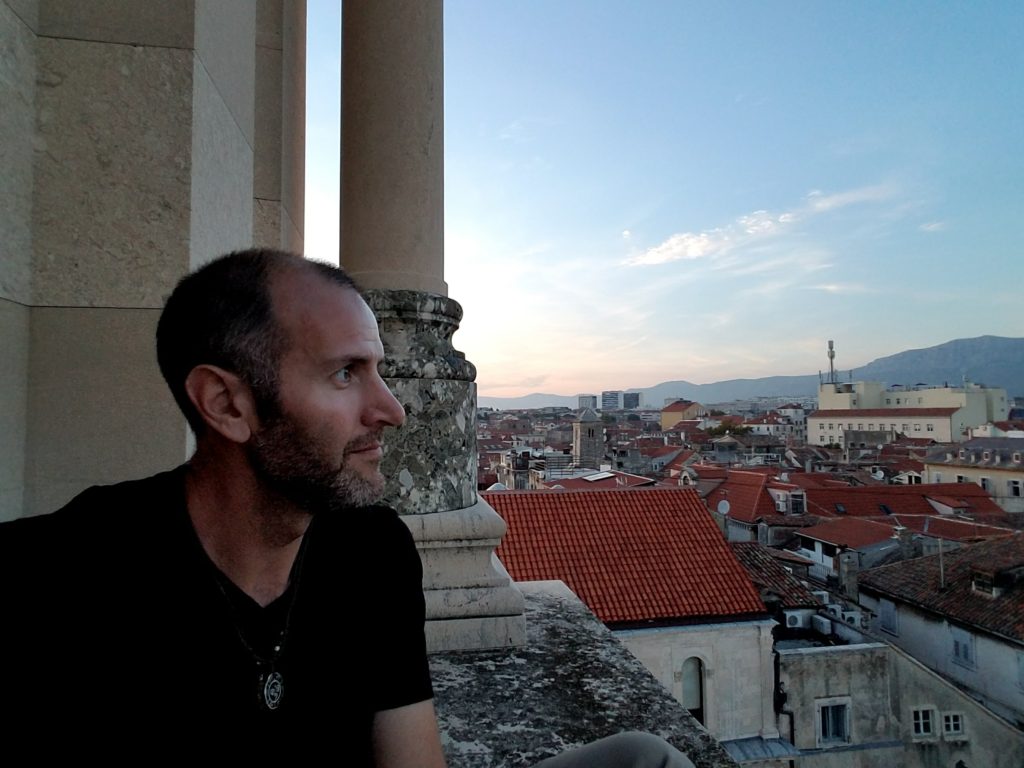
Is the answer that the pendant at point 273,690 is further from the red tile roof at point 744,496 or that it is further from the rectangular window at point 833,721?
the red tile roof at point 744,496

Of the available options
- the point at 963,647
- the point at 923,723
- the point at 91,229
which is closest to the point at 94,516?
the point at 91,229

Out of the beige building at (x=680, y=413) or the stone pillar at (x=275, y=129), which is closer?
the stone pillar at (x=275, y=129)

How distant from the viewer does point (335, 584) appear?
1.24 m

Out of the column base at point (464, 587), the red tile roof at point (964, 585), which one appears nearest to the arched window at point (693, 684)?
the red tile roof at point (964, 585)

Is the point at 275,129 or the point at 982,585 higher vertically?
the point at 275,129

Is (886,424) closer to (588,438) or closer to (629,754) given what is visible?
(588,438)

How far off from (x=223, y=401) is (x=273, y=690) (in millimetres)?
521

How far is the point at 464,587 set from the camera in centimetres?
238

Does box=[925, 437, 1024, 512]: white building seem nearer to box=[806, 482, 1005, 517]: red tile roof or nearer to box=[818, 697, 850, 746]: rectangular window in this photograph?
box=[806, 482, 1005, 517]: red tile roof

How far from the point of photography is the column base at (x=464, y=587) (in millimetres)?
2334

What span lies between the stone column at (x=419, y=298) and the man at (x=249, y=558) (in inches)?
44.1

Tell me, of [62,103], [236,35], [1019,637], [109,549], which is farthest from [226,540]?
[1019,637]

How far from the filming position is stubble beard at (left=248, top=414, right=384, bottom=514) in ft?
3.68

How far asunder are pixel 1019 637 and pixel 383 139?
23.5 metres
